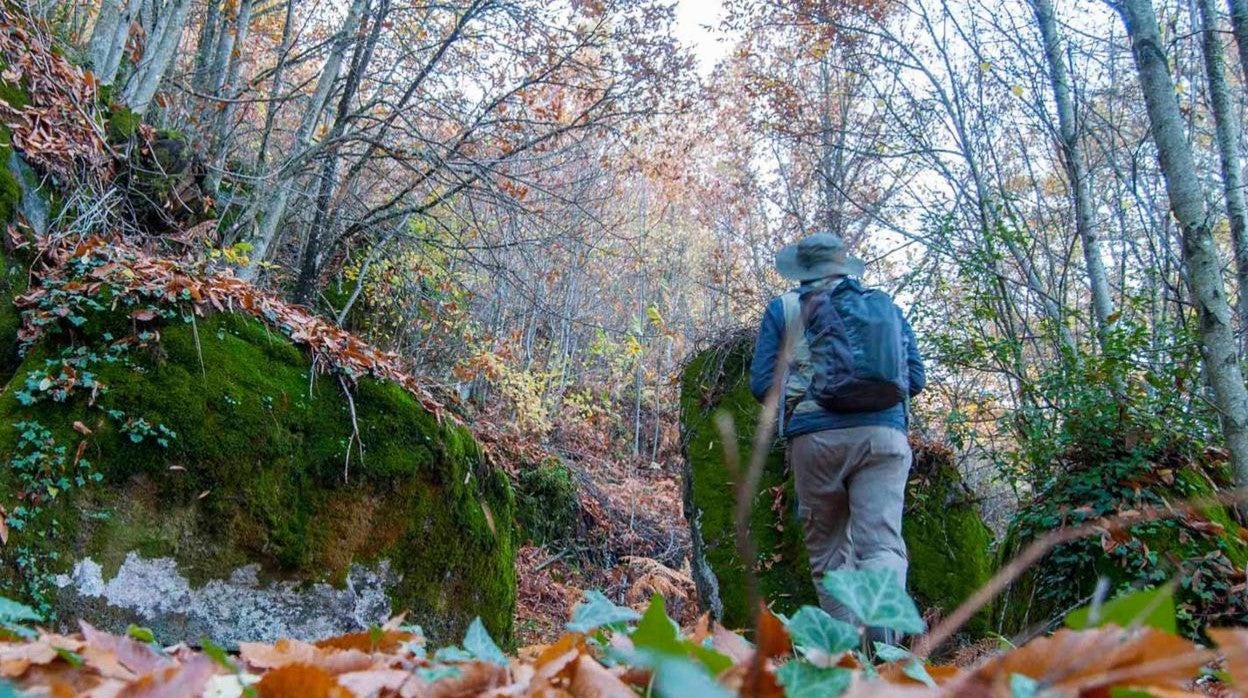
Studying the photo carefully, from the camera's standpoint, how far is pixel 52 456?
11.3ft

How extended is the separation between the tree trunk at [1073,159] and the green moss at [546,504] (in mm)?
5919

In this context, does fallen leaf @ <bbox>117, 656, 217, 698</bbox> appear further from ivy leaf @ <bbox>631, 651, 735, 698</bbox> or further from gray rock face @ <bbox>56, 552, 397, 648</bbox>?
gray rock face @ <bbox>56, 552, 397, 648</bbox>

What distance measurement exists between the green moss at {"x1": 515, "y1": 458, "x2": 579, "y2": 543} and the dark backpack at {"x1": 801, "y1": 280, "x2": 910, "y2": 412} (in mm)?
5443

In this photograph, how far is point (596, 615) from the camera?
47.5 inches

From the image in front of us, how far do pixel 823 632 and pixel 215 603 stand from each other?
3661 mm

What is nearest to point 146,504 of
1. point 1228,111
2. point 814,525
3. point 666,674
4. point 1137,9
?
point 814,525

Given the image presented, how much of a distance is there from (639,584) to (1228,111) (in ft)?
19.7

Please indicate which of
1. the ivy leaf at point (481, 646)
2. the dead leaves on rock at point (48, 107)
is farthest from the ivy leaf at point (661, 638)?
the dead leaves on rock at point (48, 107)

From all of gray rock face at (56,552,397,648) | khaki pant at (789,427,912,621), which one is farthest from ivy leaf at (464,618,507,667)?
khaki pant at (789,427,912,621)

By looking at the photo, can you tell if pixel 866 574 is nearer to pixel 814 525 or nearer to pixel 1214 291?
pixel 814 525

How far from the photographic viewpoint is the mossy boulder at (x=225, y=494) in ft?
11.2

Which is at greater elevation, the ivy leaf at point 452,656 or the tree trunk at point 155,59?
the tree trunk at point 155,59

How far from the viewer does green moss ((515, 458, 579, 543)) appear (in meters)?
8.69

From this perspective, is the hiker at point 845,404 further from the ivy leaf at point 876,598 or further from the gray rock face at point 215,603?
the ivy leaf at point 876,598
